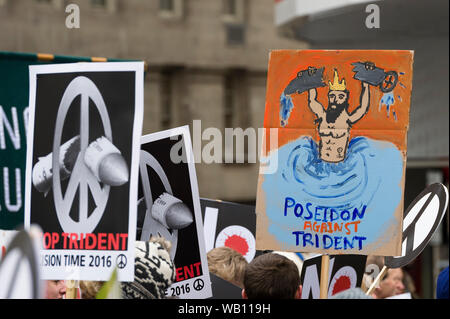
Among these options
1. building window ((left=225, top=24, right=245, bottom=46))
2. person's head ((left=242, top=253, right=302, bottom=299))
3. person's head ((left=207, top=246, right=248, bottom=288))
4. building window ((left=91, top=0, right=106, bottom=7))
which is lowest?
person's head ((left=207, top=246, right=248, bottom=288))

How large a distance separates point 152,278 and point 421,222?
1.92 meters

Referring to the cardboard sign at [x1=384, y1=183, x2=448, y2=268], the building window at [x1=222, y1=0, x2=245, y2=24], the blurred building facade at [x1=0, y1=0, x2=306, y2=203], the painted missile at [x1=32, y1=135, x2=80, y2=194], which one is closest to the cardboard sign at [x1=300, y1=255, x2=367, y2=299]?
the cardboard sign at [x1=384, y1=183, x2=448, y2=268]

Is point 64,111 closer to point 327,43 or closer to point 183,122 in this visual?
point 327,43

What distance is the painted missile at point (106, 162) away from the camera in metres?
3.57

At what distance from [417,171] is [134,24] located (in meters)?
12.7

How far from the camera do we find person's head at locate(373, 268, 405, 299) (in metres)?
5.55

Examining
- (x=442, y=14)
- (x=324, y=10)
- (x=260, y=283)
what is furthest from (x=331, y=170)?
(x=442, y=14)

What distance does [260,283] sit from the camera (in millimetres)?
3438

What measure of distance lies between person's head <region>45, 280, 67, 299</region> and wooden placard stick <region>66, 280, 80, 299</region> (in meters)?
0.11

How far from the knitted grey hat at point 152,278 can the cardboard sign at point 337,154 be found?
979mm

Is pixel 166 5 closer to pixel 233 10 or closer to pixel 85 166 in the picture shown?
pixel 233 10

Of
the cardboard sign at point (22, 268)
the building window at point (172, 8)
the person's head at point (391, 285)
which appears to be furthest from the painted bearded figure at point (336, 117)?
the building window at point (172, 8)

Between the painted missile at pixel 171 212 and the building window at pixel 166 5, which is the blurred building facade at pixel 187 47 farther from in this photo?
the painted missile at pixel 171 212

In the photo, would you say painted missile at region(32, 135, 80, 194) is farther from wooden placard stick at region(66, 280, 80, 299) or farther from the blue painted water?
the blue painted water
